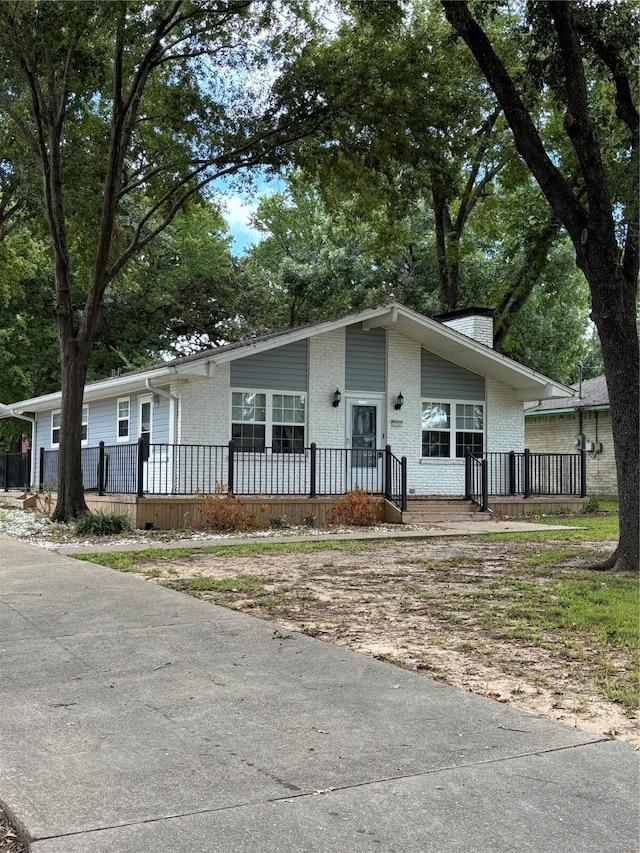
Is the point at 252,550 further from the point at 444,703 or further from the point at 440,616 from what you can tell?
the point at 444,703

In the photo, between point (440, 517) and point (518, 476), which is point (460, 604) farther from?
point (518, 476)

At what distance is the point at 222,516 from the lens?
15.3 meters

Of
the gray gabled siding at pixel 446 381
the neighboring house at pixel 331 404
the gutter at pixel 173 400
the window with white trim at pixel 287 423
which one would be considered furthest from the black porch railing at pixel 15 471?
the gray gabled siding at pixel 446 381

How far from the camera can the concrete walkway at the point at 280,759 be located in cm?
303

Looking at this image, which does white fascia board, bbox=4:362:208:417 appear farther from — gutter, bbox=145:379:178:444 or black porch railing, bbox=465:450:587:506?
black porch railing, bbox=465:450:587:506

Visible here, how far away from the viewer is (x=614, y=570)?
389 inches

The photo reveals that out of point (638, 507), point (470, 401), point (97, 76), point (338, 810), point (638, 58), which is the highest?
point (97, 76)

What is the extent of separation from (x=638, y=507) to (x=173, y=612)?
592cm

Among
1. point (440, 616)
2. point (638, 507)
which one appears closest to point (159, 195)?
point (638, 507)

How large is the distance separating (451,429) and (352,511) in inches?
211

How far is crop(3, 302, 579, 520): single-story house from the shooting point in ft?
58.2

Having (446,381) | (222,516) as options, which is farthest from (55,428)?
(446,381)

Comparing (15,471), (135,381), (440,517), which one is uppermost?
(135,381)

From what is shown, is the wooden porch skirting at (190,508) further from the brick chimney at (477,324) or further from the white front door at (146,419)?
the brick chimney at (477,324)
